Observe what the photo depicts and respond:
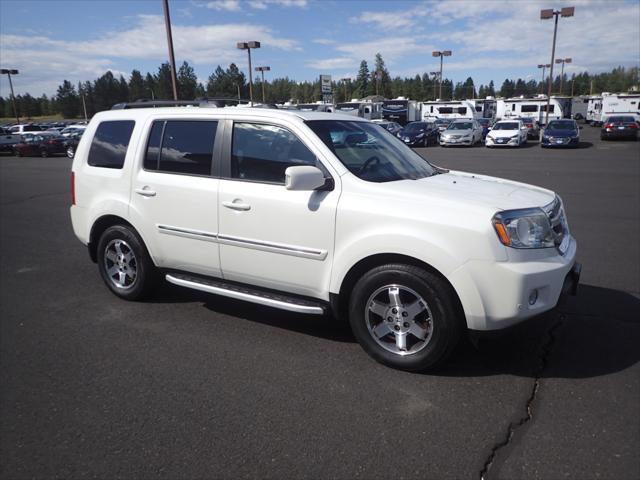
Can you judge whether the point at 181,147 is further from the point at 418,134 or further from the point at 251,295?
the point at 418,134

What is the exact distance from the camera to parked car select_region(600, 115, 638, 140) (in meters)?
30.0

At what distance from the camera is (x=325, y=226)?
3.61m

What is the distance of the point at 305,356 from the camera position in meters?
3.80

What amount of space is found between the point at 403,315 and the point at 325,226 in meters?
0.86

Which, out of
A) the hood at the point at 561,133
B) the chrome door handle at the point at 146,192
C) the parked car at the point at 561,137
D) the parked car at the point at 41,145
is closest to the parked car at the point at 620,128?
the parked car at the point at 561,137

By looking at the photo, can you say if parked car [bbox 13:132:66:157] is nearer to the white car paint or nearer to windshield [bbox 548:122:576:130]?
the white car paint

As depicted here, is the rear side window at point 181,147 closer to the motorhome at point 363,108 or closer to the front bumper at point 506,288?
the front bumper at point 506,288

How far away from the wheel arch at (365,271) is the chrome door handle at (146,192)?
1.99 meters

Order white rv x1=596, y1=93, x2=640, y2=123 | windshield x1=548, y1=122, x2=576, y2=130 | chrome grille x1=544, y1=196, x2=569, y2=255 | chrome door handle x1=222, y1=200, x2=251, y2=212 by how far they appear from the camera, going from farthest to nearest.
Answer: white rv x1=596, y1=93, x2=640, y2=123
windshield x1=548, y1=122, x2=576, y2=130
chrome door handle x1=222, y1=200, x2=251, y2=212
chrome grille x1=544, y1=196, x2=569, y2=255

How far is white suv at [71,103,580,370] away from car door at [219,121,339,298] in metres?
0.01

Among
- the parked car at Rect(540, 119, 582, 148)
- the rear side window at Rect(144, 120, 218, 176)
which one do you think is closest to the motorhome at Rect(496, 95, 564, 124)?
the parked car at Rect(540, 119, 582, 148)

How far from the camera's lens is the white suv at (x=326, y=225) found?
3.21 meters

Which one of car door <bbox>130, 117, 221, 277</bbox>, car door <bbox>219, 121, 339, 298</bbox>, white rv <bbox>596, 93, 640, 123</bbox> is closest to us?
car door <bbox>219, 121, 339, 298</bbox>

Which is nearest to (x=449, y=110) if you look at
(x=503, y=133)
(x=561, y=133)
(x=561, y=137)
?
(x=503, y=133)
